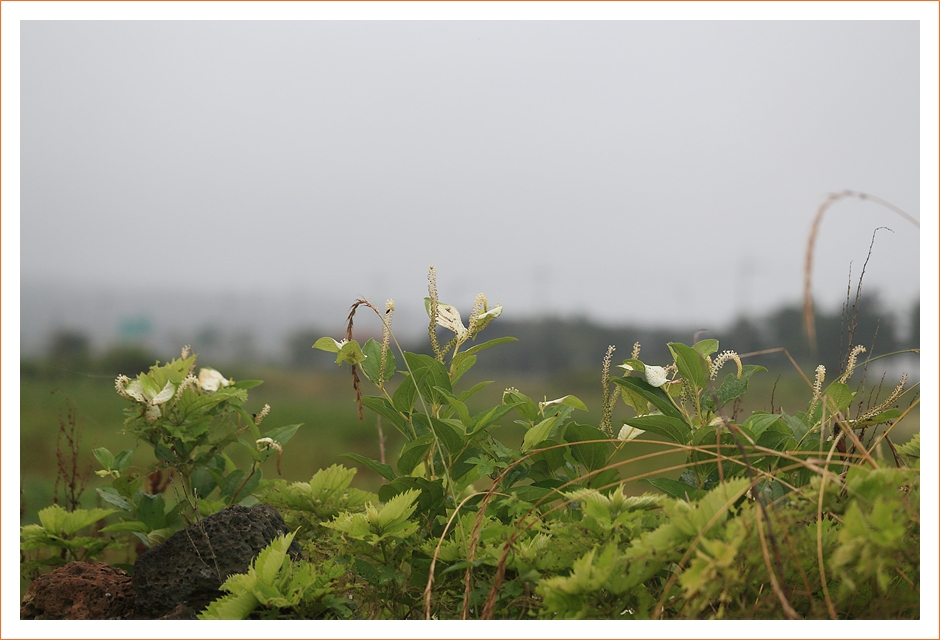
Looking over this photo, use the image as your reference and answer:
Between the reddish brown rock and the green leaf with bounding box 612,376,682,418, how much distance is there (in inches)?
39.8

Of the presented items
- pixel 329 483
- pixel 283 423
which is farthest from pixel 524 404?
pixel 283 423

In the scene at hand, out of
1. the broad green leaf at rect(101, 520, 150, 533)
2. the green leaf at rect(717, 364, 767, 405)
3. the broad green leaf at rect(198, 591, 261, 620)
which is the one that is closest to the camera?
the broad green leaf at rect(198, 591, 261, 620)

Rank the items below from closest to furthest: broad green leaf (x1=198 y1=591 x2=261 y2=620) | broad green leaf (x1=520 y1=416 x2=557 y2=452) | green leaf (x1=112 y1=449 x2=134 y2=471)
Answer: broad green leaf (x1=198 y1=591 x2=261 y2=620)
broad green leaf (x1=520 y1=416 x2=557 y2=452)
green leaf (x1=112 y1=449 x2=134 y2=471)

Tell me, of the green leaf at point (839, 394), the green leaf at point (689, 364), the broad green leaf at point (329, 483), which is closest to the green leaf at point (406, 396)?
the broad green leaf at point (329, 483)

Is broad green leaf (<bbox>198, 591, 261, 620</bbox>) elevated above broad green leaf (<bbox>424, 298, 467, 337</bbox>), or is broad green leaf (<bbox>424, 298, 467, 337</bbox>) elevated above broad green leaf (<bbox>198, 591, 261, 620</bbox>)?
broad green leaf (<bbox>424, 298, 467, 337</bbox>)

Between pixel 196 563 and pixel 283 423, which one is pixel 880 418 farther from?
pixel 283 423

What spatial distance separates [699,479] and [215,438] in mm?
995

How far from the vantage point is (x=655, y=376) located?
47.4 inches

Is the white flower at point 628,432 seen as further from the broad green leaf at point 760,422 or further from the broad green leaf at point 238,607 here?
the broad green leaf at point 238,607

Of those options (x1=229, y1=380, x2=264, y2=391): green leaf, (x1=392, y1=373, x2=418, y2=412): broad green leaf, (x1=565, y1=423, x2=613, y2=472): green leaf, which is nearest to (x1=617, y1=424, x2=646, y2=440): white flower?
(x1=565, y1=423, x2=613, y2=472): green leaf

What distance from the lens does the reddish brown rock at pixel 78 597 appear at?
3.88 feet

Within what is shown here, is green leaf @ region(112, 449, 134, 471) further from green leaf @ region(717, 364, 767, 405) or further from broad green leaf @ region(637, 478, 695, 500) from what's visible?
green leaf @ region(717, 364, 767, 405)

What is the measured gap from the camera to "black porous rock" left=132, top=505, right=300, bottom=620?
1149 mm

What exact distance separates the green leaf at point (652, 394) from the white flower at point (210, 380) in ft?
2.95
